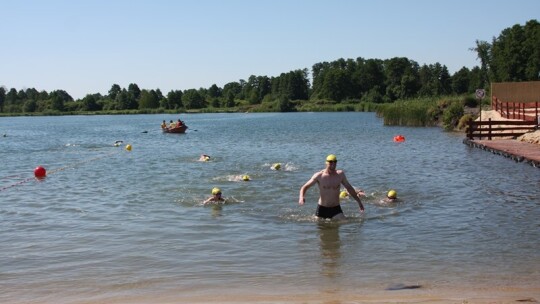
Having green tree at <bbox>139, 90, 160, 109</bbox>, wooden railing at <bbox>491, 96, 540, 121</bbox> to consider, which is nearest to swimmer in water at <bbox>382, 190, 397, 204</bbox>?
wooden railing at <bbox>491, 96, 540, 121</bbox>

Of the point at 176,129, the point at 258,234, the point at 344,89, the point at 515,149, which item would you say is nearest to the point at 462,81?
the point at 344,89

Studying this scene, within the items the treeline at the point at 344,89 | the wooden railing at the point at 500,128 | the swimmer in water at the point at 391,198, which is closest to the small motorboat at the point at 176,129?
the wooden railing at the point at 500,128

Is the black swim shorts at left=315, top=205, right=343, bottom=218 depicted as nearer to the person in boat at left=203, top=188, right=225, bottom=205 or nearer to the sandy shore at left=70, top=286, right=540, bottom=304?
the person in boat at left=203, top=188, right=225, bottom=205

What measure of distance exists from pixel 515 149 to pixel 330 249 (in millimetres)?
19081

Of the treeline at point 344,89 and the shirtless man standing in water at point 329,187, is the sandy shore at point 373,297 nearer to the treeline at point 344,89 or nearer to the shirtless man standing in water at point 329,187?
the shirtless man standing in water at point 329,187

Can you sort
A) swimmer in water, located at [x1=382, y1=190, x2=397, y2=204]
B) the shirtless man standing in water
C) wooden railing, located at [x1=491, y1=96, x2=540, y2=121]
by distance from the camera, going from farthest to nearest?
wooden railing, located at [x1=491, y1=96, x2=540, y2=121]
swimmer in water, located at [x1=382, y1=190, x2=397, y2=204]
the shirtless man standing in water

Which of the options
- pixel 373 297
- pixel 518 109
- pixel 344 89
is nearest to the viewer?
pixel 373 297

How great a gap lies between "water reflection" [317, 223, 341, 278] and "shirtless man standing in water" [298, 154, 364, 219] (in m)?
0.27

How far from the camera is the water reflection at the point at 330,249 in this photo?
9906 mm

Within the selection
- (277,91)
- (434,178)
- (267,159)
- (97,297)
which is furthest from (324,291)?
(277,91)

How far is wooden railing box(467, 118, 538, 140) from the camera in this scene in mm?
34406

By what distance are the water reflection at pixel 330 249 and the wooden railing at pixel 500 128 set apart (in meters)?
23.8

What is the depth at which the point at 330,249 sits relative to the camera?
11.4 m

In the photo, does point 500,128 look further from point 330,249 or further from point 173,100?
point 173,100
